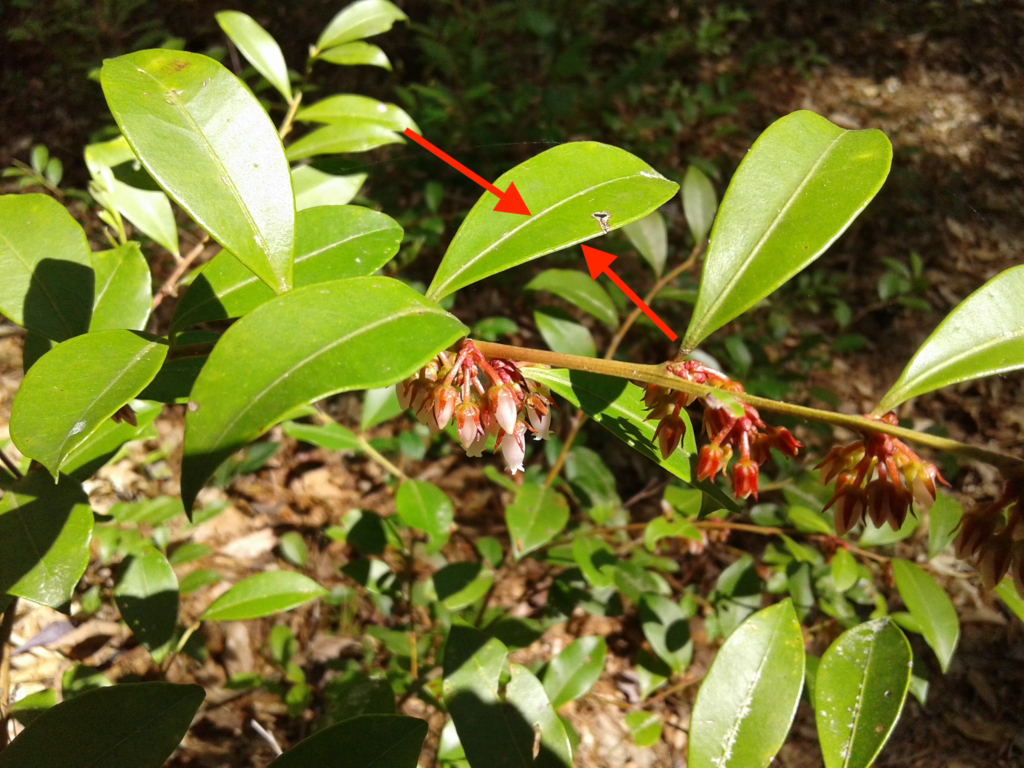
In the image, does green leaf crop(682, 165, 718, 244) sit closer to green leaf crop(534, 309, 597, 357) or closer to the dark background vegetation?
green leaf crop(534, 309, 597, 357)

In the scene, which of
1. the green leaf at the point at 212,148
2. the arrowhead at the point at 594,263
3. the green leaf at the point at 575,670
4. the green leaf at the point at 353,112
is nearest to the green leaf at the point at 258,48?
the green leaf at the point at 353,112

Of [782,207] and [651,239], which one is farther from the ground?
[782,207]

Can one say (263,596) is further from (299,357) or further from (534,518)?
(299,357)

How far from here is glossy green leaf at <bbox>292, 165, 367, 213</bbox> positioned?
1376 millimetres

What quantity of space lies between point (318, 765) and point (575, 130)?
128 inches

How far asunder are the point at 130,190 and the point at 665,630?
164 centimetres

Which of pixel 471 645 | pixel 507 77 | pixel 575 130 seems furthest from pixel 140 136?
pixel 507 77

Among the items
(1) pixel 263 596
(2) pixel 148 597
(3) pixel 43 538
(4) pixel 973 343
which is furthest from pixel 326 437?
(4) pixel 973 343

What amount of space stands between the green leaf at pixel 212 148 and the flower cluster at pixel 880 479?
0.69 m

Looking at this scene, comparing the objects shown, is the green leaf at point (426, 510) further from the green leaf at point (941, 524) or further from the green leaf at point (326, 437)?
the green leaf at point (941, 524)

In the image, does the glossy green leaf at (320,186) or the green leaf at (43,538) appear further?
the glossy green leaf at (320,186)

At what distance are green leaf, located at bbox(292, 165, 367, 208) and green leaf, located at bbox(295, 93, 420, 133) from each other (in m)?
0.11

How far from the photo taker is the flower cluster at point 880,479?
2.38 ft

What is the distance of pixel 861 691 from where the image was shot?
0.85 meters
